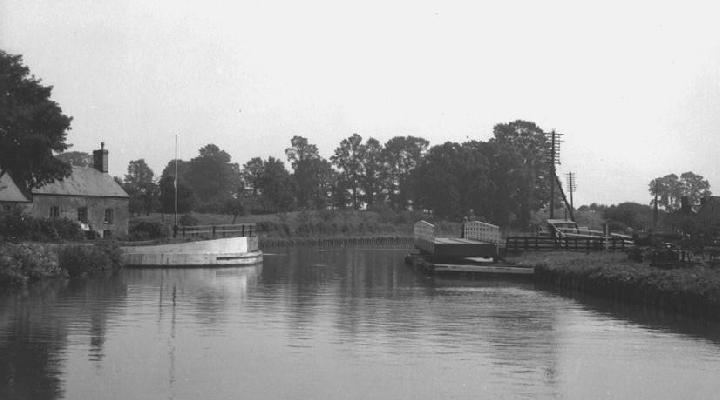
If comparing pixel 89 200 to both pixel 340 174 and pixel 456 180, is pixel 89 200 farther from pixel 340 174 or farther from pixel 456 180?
pixel 340 174

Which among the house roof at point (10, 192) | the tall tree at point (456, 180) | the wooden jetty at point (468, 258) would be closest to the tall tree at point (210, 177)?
the tall tree at point (456, 180)

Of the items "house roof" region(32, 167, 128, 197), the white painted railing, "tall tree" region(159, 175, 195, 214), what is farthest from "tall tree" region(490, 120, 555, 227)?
"house roof" region(32, 167, 128, 197)

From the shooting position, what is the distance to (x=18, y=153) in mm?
48250

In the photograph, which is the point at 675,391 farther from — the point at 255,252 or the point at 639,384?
the point at 255,252

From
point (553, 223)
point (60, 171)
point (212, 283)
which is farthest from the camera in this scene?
point (553, 223)

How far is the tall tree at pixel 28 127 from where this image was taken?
4761 centimetres

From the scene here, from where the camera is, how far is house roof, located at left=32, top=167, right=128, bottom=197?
200 feet

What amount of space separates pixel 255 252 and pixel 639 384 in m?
43.1

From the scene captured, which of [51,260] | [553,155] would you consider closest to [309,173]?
[553,155]

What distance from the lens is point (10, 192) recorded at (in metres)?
55.1

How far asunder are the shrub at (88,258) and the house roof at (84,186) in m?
18.3

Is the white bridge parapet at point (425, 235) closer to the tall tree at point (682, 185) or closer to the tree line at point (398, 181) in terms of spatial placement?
the tree line at point (398, 181)

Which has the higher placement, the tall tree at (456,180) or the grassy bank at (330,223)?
the tall tree at (456,180)

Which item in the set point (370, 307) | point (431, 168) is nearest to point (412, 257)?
point (370, 307)
